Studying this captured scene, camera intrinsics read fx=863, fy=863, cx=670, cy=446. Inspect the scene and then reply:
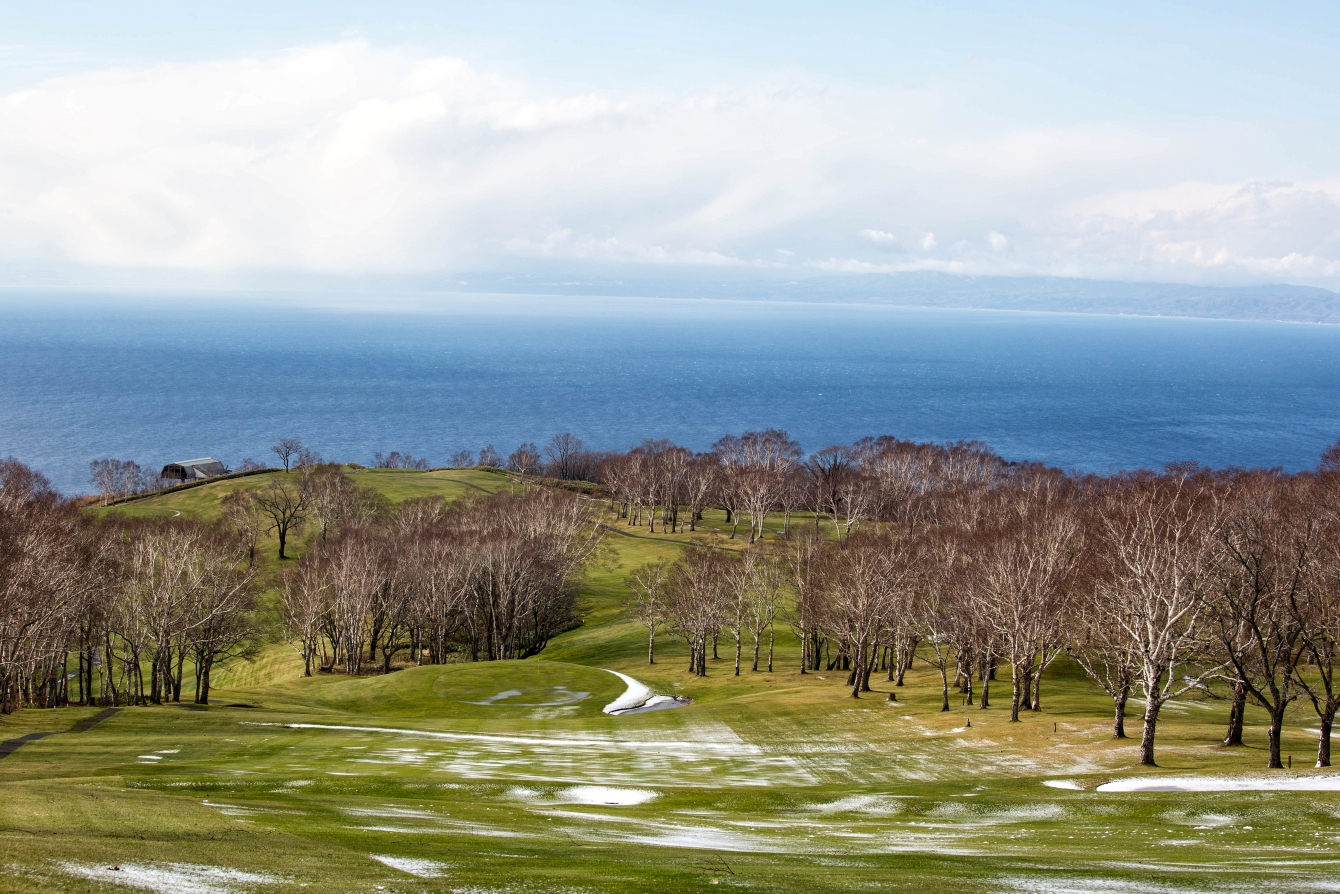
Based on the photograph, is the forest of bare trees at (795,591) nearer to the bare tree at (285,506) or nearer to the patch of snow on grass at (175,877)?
the bare tree at (285,506)

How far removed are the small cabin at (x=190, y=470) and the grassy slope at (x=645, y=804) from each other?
116 metres

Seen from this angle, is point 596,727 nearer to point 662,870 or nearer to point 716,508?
point 662,870

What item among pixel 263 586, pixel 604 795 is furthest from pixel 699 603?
pixel 263 586

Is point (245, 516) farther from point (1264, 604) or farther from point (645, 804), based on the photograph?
point (1264, 604)

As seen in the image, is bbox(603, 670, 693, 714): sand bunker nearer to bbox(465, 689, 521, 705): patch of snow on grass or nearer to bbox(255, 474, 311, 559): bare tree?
bbox(465, 689, 521, 705): patch of snow on grass

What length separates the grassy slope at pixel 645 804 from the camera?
21.4m

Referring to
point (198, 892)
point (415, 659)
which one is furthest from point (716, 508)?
point (198, 892)

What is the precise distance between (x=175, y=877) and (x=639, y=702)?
48.4 metres

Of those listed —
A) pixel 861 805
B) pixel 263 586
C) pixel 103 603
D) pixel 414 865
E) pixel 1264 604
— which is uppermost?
pixel 1264 604

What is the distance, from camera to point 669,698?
66.1 meters

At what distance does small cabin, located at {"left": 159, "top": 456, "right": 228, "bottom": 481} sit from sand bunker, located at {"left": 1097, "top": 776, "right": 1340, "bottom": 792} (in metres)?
165

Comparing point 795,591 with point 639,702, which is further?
point 795,591

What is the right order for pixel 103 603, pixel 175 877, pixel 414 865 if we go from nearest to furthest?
pixel 175 877 < pixel 414 865 < pixel 103 603

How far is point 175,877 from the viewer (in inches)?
704
